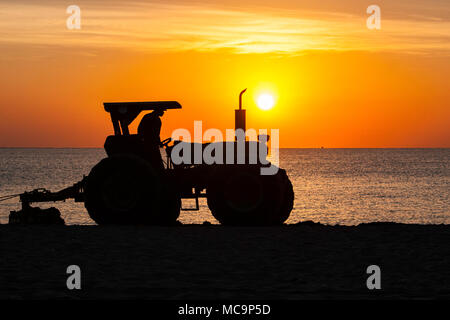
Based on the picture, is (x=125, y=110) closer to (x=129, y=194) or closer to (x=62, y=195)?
(x=129, y=194)

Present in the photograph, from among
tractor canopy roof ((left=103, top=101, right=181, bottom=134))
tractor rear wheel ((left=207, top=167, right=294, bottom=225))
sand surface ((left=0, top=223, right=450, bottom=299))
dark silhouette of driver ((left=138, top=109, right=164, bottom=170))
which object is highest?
tractor canopy roof ((left=103, top=101, right=181, bottom=134))

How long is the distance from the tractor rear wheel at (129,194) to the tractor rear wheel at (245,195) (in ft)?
2.60

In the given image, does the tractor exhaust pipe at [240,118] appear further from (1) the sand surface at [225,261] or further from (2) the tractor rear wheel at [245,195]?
(1) the sand surface at [225,261]

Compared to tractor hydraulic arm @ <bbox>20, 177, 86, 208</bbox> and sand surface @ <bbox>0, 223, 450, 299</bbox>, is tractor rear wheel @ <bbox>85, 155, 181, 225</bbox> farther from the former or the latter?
tractor hydraulic arm @ <bbox>20, 177, 86, 208</bbox>

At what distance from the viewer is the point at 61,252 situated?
34.7 feet

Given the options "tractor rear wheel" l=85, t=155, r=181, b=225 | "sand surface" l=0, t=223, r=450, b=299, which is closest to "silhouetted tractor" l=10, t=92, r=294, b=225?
"tractor rear wheel" l=85, t=155, r=181, b=225

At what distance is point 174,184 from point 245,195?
1.29 metres

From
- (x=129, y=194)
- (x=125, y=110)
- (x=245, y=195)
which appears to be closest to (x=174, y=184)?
(x=129, y=194)

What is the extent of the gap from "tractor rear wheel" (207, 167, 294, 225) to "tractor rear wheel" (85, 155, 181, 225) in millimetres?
794

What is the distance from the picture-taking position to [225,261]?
976cm

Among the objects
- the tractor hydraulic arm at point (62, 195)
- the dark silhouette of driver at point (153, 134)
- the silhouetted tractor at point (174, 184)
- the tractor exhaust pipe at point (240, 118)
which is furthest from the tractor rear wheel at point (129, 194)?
the tractor exhaust pipe at point (240, 118)

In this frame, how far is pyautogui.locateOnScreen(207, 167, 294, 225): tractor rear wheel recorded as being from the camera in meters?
13.4
